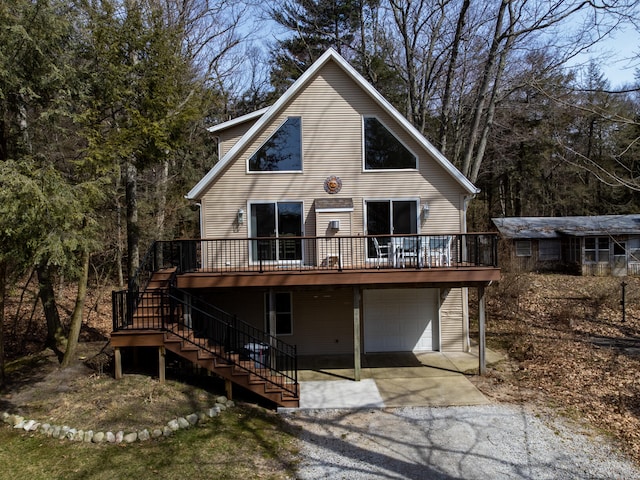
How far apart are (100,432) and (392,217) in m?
8.73

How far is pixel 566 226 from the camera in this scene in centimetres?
2747

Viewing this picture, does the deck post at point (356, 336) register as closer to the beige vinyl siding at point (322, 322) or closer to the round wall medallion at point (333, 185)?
the beige vinyl siding at point (322, 322)

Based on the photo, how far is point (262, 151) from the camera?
1229 centimetres

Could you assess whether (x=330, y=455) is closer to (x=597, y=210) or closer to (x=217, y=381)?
(x=217, y=381)

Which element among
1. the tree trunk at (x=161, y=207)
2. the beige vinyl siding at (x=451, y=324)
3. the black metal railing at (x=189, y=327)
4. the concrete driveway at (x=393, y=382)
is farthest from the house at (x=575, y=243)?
the black metal railing at (x=189, y=327)

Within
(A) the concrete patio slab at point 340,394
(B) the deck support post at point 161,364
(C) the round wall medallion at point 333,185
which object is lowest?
(A) the concrete patio slab at point 340,394

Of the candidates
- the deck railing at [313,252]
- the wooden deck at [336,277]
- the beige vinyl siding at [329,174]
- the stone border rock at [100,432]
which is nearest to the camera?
the stone border rock at [100,432]

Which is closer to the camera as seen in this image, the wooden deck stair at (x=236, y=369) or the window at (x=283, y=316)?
the wooden deck stair at (x=236, y=369)

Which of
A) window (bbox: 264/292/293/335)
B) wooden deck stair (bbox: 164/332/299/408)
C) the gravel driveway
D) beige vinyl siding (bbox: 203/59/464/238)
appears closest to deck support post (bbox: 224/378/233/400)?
wooden deck stair (bbox: 164/332/299/408)

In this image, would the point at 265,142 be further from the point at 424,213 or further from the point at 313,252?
the point at 424,213

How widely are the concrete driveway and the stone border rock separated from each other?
232 centimetres

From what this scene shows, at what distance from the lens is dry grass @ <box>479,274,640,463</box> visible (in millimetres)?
8844

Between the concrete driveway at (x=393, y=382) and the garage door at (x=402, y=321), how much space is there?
0.40 m

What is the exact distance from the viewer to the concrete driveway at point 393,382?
926 cm
